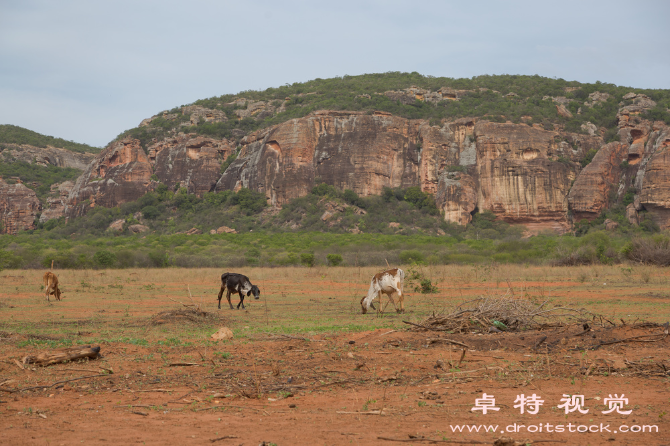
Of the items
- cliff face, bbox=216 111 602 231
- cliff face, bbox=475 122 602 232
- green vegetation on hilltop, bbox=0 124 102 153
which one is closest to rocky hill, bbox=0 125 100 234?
green vegetation on hilltop, bbox=0 124 102 153

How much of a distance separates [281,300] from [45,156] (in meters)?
101

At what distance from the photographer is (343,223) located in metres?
→ 66.3

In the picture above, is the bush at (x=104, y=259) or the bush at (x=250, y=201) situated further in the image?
the bush at (x=250, y=201)

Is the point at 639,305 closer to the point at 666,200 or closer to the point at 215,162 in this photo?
the point at 666,200

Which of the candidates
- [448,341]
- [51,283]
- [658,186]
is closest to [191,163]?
[658,186]

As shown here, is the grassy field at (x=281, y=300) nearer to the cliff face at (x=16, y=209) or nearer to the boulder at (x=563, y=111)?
the boulder at (x=563, y=111)

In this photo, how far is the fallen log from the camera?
7621 mm

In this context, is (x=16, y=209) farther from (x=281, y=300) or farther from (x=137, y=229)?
(x=281, y=300)

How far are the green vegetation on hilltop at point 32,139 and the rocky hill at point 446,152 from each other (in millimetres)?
29611

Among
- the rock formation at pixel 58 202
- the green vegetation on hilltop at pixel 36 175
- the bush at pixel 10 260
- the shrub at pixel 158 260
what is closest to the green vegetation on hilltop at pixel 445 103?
the rock formation at pixel 58 202

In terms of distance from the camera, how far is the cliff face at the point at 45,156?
9731cm

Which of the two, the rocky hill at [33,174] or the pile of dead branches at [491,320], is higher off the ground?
the rocky hill at [33,174]

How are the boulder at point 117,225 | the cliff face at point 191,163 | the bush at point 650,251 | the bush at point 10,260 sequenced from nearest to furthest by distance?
the bush at point 650,251, the bush at point 10,260, the boulder at point 117,225, the cliff face at point 191,163

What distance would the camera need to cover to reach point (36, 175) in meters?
95.5
